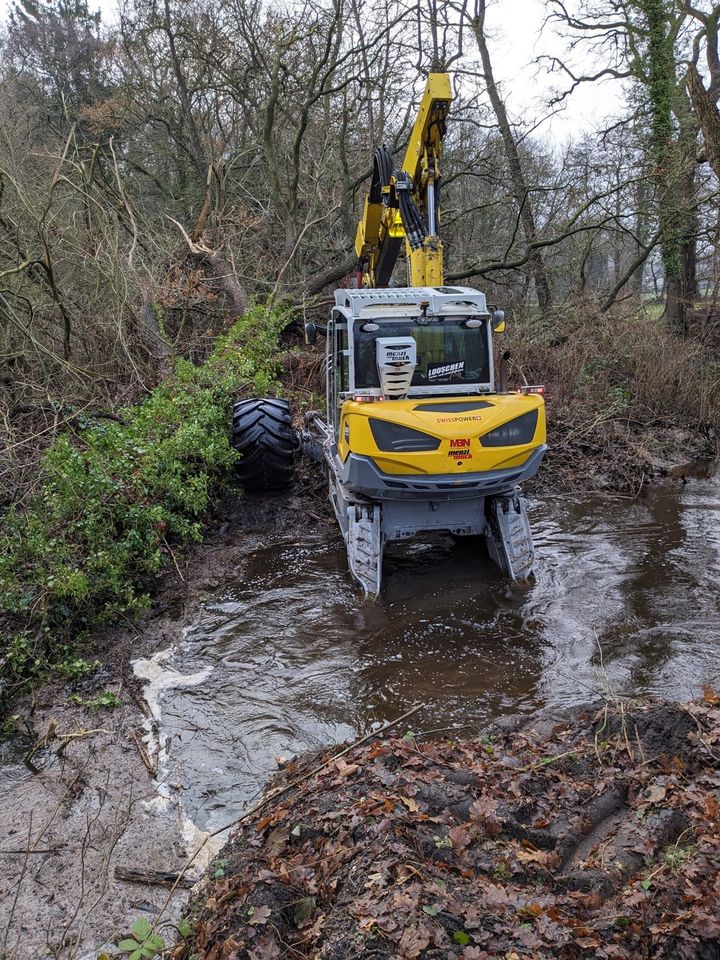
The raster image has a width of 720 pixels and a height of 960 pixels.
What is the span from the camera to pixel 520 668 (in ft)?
16.9

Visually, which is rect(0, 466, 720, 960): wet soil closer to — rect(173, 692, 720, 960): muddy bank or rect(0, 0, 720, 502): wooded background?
rect(173, 692, 720, 960): muddy bank

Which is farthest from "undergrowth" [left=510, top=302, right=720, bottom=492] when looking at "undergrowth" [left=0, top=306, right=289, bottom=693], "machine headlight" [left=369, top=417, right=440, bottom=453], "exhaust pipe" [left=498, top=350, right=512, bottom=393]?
"undergrowth" [left=0, top=306, right=289, bottom=693]

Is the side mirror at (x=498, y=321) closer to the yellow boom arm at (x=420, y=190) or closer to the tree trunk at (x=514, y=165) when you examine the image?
the yellow boom arm at (x=420, y=190)

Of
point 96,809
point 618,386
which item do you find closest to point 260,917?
point 96,809

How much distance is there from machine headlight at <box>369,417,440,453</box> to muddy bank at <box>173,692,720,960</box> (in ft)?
8.19

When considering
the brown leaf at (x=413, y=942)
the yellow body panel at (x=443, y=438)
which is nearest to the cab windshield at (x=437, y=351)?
the yellow body panel at (x=443, y=438)

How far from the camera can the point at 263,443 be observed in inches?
311

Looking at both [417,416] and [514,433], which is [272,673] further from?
[514,433]

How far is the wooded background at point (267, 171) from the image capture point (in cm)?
952

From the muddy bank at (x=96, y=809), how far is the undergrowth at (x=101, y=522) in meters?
0.26

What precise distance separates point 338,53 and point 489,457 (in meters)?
10.8

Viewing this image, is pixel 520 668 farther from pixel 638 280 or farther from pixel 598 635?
pixel 638 280

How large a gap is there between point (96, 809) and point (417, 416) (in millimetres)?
3530

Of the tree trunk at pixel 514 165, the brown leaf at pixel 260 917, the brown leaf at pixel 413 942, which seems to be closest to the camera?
the brown leaf at pixel 413 942
